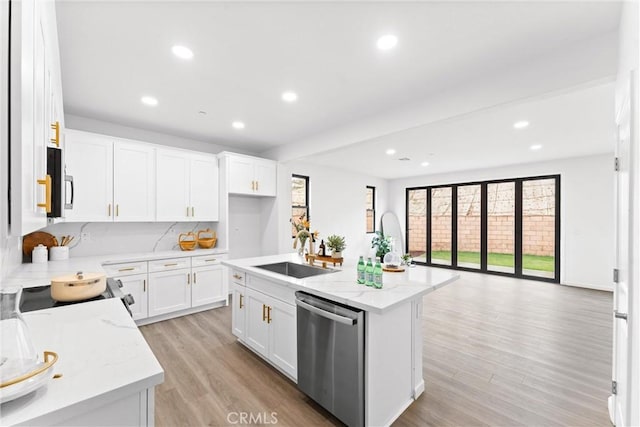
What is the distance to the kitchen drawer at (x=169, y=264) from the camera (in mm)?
3710

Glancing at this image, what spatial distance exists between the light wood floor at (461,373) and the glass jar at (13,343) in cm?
146

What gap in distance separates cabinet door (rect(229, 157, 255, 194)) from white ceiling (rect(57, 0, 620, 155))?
0.88 metres

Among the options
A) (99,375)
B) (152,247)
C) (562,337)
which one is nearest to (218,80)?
(99,375)

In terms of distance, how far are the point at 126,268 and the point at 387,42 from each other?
3.74 metres

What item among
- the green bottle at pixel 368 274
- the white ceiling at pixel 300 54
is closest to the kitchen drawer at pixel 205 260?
the white ceiling at pixel 300 54

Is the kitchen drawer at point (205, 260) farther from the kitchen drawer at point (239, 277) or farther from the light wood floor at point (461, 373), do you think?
the kitchen drawer at point (239, 277)

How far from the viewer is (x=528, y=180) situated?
6.35 metres

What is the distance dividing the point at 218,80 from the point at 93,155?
200 cm

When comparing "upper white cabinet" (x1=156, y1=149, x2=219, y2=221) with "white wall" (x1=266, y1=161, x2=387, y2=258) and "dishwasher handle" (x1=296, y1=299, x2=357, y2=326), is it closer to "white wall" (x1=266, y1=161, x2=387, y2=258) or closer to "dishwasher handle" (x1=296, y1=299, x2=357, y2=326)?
"white wall" (x1=266, y1=161, x2=387, y2=258)

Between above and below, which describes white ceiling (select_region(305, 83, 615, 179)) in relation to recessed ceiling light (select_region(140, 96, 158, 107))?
below

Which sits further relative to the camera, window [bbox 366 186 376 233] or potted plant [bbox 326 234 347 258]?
window [bbox 366 186 376 233]

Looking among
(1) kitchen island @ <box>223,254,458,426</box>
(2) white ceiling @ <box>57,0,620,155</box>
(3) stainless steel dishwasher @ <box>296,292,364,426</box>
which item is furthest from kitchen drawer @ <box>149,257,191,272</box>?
(3) stainless steel dishwasher @ <box>296,292,364,426</box>

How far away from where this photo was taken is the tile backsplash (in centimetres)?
356

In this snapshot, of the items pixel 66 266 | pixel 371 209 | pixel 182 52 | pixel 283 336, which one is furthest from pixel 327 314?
pixel 371 209
